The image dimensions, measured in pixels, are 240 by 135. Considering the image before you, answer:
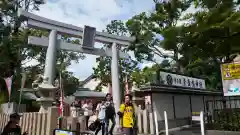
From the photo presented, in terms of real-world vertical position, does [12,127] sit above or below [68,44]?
below

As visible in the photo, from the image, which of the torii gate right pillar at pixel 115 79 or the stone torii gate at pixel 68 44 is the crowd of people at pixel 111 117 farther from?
the torii gate right pillar at pixel 115 79

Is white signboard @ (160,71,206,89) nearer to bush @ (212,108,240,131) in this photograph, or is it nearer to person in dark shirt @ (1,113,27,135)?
bush @ (212,108,240,131)

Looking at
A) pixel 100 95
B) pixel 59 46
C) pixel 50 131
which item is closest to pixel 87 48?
pixel 59 46

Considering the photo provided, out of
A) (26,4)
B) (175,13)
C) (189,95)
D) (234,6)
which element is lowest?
(189,95)

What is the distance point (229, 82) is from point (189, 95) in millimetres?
7176

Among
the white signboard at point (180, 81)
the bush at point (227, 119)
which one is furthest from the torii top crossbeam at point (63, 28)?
the bush at point (227, 119)

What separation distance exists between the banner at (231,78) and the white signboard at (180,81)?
456cm

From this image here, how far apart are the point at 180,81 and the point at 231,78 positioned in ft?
20.1

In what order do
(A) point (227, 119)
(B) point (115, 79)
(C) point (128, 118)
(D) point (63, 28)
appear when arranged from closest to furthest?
(C) point (128, 118) < (A) point (227, 119) < (D) point (63, 28) < (B) point (115, 79)

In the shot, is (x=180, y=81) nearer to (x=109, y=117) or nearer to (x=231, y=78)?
(x=231, y=78)

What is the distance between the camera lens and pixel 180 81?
1478 centimetres

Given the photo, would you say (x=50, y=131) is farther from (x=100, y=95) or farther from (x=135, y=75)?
(x=100, y=95)

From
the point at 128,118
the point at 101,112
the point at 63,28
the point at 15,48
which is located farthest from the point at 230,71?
the point at 15,48

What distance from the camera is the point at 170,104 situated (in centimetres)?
1360
